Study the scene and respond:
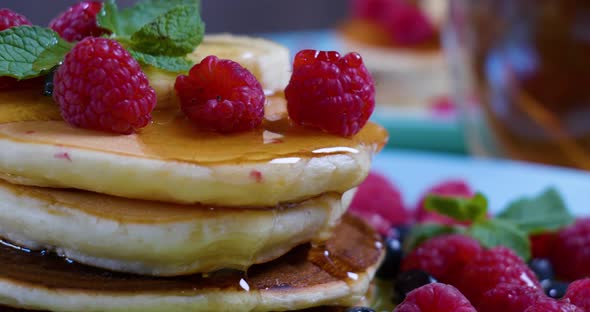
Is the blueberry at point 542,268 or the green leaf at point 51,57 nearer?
the green leaf at point 51,57

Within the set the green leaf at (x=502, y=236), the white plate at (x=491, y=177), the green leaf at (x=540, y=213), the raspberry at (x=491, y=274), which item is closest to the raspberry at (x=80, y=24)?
the raspberry at (x=491, y=274)

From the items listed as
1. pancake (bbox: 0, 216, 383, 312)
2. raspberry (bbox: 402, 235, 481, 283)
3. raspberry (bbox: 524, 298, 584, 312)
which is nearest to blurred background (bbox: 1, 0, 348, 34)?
raspberry (bbox: 402, 235, 481, 283)

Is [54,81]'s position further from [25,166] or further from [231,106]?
[231,106]

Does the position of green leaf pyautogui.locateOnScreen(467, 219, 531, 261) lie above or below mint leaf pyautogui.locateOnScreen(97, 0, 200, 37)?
below

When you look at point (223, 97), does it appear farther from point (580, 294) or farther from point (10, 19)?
point (580, 294)

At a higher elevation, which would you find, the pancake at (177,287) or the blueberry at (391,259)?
the pancake at (177,287)

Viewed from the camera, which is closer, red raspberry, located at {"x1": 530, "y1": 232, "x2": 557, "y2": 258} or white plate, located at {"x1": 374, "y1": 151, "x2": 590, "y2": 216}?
red raspberry, located at {"x1": 530, "y1": 232, "x2": 557, "y2": 258}

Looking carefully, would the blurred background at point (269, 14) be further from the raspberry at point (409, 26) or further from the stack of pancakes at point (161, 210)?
the stack of pancakes at point (161, 210)

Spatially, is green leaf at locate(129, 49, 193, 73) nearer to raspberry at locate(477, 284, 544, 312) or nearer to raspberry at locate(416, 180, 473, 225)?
raspberry at locate(477, 284, 544, 312)
